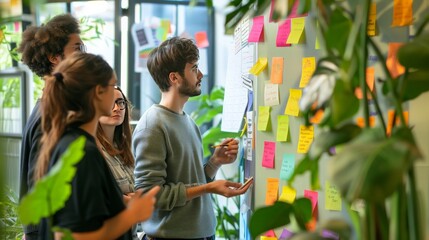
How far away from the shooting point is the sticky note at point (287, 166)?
7.75ft

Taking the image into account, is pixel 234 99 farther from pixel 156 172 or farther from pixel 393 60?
pixel 393 60

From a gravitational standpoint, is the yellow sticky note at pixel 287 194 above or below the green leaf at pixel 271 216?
below

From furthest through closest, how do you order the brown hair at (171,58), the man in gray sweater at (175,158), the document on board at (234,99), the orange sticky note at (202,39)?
the orange sticky note at (202,39), the document on board at (234,99), the brown hair at (171,58), the man in gray sweater at (175,158)

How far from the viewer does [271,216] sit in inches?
62.9

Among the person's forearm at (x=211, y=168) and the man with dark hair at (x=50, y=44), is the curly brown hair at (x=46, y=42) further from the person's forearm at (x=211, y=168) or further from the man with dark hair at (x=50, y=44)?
the person's forearm at (x=211, y=168)

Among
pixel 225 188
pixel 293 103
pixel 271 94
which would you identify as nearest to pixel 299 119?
pixel 293 103

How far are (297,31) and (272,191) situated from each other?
2.20 ft

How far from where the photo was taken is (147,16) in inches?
176

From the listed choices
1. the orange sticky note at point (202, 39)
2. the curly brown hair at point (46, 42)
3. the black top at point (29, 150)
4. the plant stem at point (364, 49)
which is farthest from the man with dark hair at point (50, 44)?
the orange sticky note at point (202, 39)

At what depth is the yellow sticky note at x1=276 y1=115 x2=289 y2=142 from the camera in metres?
2.38

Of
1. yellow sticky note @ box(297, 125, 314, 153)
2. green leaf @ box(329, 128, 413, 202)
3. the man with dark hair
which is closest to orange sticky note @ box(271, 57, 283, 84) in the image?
yellow sticky note @ box(297, 125, 314, 153)

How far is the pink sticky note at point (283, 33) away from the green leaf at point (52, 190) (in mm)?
1247

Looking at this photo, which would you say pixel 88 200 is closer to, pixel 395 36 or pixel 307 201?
pixel 307 201

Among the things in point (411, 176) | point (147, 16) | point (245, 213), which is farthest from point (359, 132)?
point (147, 16)
